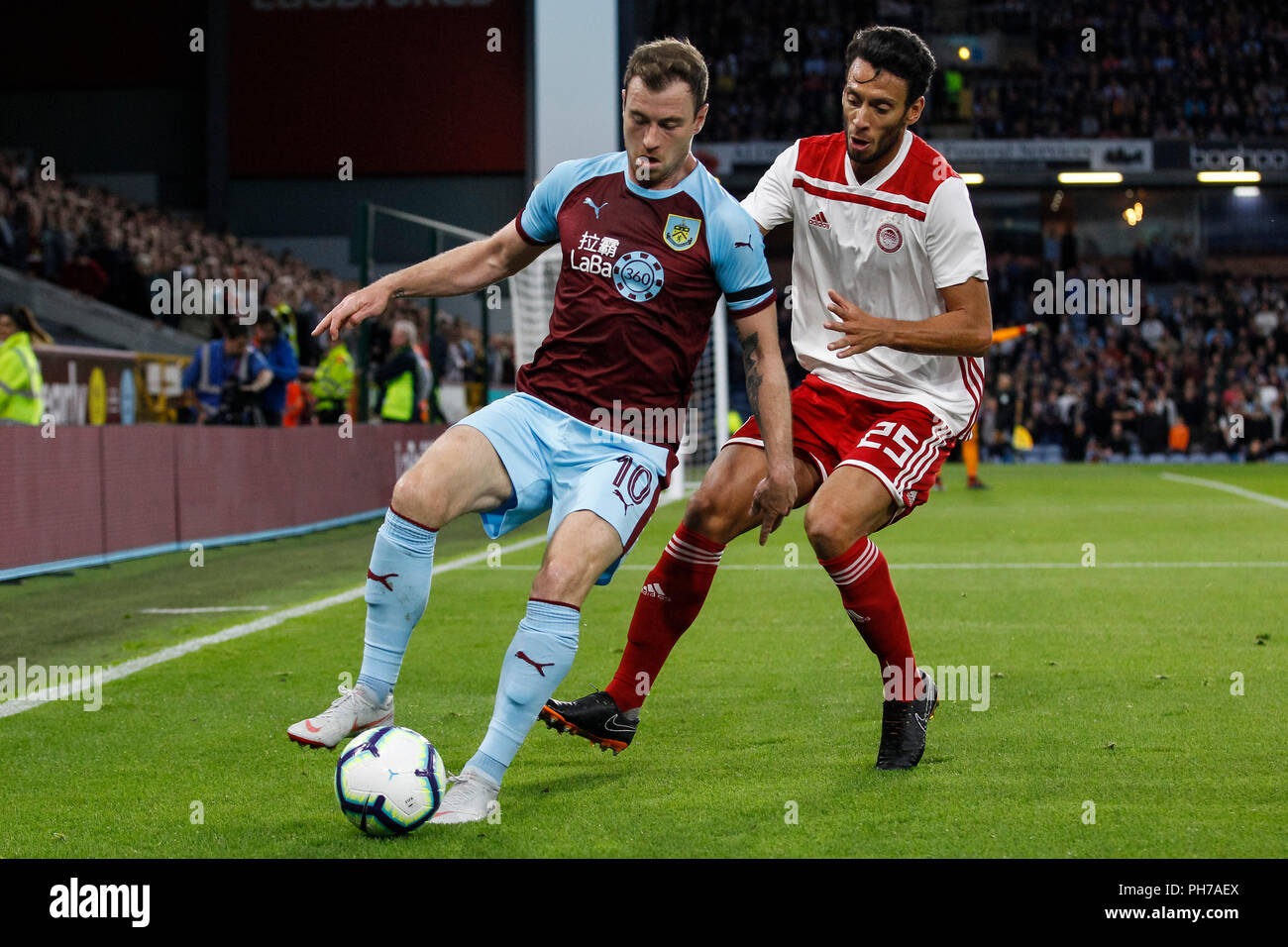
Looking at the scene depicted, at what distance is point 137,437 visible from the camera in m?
10.9

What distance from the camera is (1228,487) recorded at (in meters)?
19.6

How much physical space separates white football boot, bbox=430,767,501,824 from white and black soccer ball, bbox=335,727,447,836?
3 centimetres

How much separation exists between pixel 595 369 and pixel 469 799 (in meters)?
1.26

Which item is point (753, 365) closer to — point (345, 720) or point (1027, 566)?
point (345, 720)

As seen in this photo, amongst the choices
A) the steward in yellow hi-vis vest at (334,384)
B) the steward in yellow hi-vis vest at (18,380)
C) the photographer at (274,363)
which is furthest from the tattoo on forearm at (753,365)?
the steward in yellow hi-vis vest at (334,384)

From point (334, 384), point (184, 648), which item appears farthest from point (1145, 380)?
point (184, 648)

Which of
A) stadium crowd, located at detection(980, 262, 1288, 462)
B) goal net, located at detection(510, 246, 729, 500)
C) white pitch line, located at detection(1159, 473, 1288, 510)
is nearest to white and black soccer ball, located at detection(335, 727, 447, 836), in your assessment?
white pitch line, located at detection(1159, 473, 1288, 510)

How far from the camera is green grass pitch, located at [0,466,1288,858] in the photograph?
12.0ft

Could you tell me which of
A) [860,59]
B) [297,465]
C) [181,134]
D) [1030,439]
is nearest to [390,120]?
[181,134]

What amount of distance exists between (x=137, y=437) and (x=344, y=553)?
67.5 inches

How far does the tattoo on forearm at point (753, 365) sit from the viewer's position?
4358mm

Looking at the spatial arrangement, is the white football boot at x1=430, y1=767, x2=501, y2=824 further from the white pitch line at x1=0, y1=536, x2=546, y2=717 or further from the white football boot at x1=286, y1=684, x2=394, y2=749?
the white pitch line at x1=0, y1=536, x2=546, y2=717
